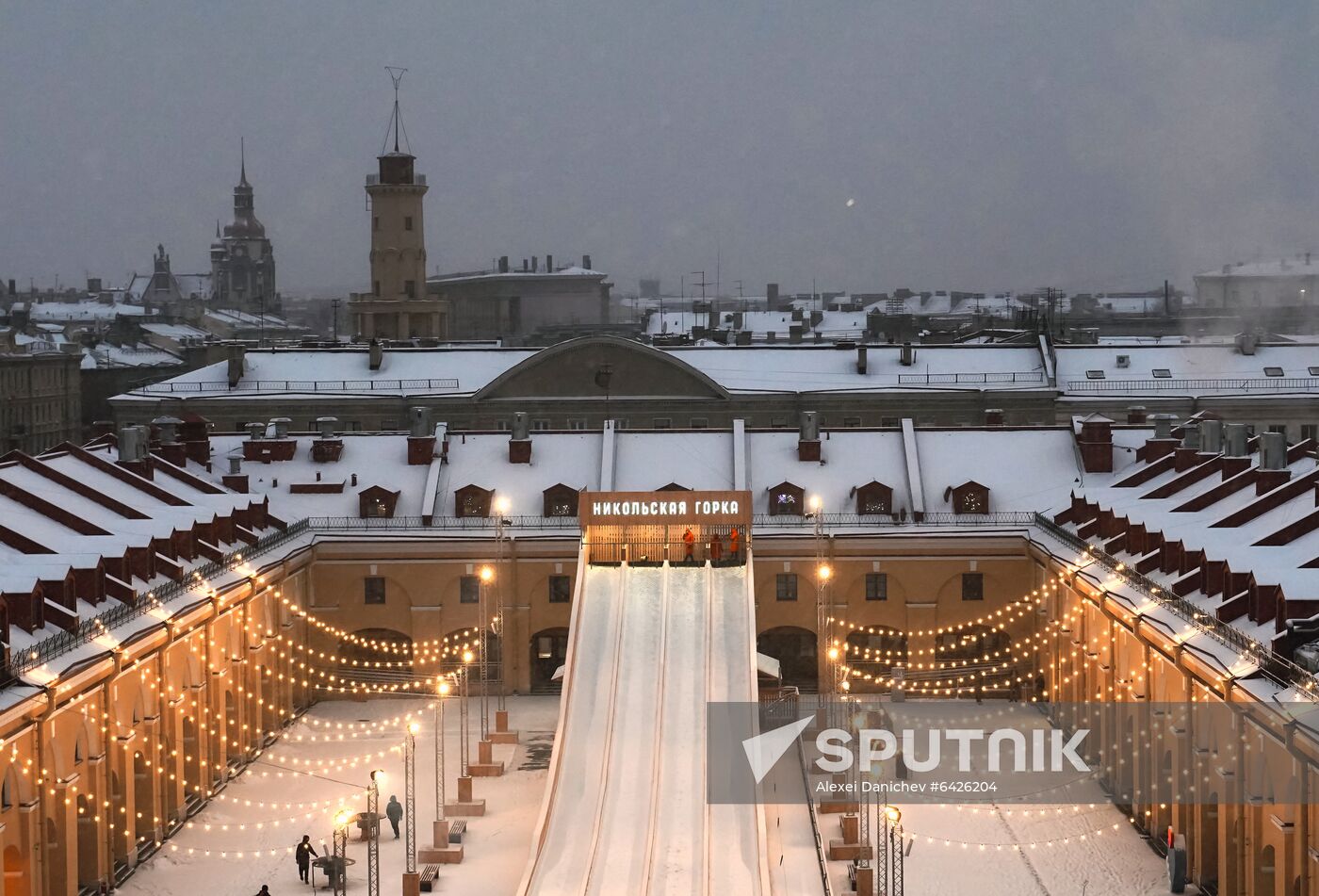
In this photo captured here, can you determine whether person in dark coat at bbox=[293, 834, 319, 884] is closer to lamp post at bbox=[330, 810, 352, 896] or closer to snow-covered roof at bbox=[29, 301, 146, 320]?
lamp post at bbox=[330, 810, 352, 896]

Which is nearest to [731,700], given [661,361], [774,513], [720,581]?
[720,581]

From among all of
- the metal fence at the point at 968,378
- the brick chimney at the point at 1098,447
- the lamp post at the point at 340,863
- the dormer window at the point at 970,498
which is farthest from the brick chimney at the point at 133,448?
the metal fence at the point at 968,378

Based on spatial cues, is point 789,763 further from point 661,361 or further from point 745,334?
point 745,334

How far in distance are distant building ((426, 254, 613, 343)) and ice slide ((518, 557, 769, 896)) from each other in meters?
116

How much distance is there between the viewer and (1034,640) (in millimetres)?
64188

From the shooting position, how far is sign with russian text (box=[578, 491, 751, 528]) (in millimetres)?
61688

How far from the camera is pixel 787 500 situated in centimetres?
6550

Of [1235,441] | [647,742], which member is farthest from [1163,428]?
[647,742]

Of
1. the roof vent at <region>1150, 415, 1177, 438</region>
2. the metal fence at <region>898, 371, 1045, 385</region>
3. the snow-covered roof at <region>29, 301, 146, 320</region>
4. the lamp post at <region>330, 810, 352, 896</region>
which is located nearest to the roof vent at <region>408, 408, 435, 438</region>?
the roof vent at <region>1150, 415, 1177, 438</region>

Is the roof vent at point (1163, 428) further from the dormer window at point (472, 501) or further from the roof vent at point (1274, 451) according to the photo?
the dormer window at point (472, 501)

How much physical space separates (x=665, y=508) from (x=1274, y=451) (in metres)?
17.3

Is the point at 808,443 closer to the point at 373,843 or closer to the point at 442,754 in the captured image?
the point at 442,754

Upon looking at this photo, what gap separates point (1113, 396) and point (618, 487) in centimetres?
3158

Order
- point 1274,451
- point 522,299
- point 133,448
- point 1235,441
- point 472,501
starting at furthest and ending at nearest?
point 522,299, point 472,501, point 133,448, point 1235,441, point 1274,451
